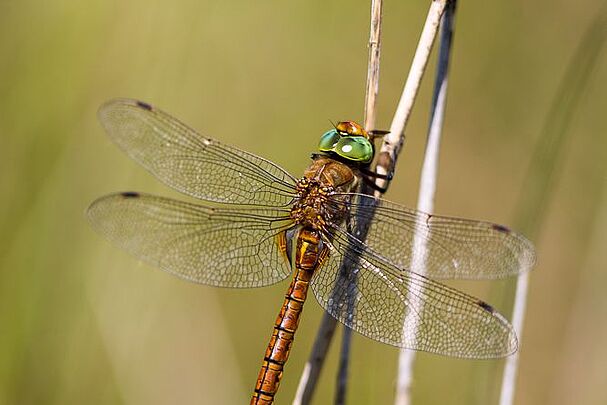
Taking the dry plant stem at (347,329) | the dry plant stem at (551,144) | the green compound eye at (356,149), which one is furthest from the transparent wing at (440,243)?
the dry plant stem at (551,144)

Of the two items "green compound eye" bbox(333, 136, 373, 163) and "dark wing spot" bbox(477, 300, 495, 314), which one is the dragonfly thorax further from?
"dark wing spot" bbox(477, 300, 495, 314)

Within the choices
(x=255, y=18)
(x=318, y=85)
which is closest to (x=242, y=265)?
(x=318, y=85)

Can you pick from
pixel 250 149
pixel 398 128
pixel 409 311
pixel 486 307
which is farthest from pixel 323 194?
pixel 250 149

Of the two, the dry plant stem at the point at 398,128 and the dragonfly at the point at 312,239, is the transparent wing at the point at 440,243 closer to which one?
the dragonfly at the point at 312,239

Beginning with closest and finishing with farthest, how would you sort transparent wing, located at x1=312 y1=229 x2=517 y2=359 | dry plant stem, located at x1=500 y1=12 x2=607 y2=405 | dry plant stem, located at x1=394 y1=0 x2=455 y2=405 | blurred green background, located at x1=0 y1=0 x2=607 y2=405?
1. transparent wing, located at x1=312 y1=229 x2=517 y2=359
2. dry plant stem, located at x1=394 y1=0 x2=455 y2=405
3. dry plant stem, located at x1=500 y1=12 x2=607 y2=405
4. blurred green background, located at x1=0 y1=0 x2=607 y2=405

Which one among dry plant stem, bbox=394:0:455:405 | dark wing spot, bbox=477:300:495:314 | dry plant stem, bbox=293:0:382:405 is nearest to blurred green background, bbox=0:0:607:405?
dry plant stem, bbox=394:0:455:405

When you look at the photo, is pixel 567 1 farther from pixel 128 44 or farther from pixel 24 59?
pixel 24 59

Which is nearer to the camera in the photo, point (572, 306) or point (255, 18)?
point (572, 306)
